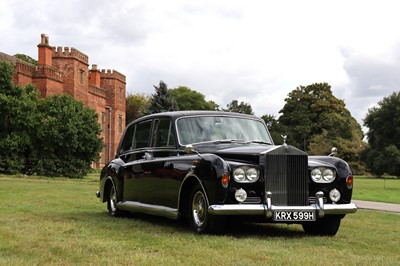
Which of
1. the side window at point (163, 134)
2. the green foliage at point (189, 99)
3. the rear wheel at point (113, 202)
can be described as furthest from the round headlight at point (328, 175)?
the green foliage at point (189, 99)

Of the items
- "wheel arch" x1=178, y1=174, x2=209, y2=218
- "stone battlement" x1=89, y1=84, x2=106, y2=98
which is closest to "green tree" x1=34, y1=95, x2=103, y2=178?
"stone battlement" x1=89, y1=84, x2=106, y2=98

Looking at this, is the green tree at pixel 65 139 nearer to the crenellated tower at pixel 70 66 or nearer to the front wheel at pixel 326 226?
the crenellated tower at pixel 70 66

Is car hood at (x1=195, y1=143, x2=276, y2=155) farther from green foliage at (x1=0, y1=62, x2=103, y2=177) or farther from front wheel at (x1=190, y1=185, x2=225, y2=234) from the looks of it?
green foliage at (x1=0, y1=62, x2=103, y2=177)

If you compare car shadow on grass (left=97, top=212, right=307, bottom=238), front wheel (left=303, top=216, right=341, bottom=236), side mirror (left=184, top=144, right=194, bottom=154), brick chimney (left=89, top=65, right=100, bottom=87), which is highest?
brick chimney (left=89, top=65, right=100, bottom=87)

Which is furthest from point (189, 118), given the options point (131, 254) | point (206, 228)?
point (131, 254)

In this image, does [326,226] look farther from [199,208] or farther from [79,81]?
[79,81]

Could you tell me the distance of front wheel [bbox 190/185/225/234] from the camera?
8.09 m

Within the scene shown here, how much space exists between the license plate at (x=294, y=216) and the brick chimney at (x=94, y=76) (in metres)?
56.6

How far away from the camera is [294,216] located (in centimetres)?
805

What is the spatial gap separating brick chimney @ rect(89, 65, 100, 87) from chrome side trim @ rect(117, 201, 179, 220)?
2105 inches

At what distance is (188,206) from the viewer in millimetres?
8852

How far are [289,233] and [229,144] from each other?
1659 millimetres

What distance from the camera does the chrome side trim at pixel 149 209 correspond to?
29.5 feet

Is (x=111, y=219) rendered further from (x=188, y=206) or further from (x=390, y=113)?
(x=390, y=113)
